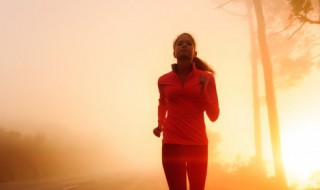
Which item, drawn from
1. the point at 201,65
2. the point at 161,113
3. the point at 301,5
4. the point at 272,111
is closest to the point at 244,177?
the point at 272,111

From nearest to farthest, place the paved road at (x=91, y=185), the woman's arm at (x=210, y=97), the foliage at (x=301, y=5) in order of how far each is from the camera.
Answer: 1. the woman's arm at (x=210, y=97)
2. the foliage at (x=301, y=5)
3. the paved road at (x=91, y=185)

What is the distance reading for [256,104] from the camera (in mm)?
25016

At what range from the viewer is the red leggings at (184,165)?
11.8ft

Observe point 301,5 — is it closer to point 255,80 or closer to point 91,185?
point 91,185

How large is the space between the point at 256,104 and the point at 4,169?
571 inches

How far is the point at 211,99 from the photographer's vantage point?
12.5 feet

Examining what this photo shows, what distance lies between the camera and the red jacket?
3.67 meters

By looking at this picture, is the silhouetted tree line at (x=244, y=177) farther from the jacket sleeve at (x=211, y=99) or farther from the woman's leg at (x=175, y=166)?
the woman's leg at (x=175, y=166)

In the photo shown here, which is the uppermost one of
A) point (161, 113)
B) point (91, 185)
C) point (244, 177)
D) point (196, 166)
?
point (161, 113)

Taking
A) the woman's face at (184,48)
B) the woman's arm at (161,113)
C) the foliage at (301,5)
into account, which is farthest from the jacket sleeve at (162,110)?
the foliage at (301,5)

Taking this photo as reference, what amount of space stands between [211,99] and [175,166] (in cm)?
67

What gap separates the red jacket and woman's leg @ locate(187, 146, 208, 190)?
67 millimetres

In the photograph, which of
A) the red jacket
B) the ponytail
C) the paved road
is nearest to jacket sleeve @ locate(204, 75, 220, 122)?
the red jacket

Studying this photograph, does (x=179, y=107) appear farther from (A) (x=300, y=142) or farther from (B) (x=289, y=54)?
(A) (x=300, y=142)
